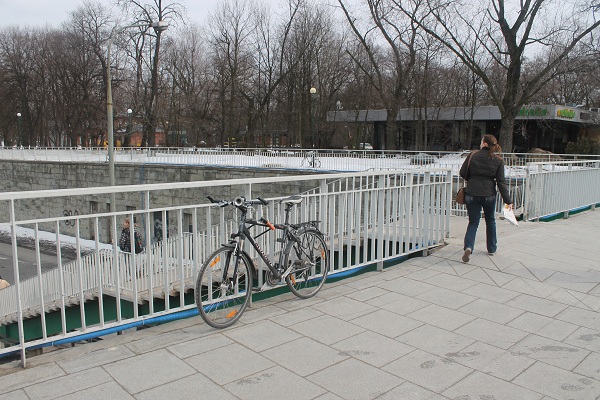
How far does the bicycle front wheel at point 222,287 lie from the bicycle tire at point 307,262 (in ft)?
1.74

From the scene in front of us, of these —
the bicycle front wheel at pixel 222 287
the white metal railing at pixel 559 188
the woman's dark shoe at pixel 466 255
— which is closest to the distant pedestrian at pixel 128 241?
the bicycle front wheel at pixel 222 287

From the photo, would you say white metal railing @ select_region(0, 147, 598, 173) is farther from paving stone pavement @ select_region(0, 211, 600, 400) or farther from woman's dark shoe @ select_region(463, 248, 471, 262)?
paving stone pavement @ select_region(0, 211, 600, 400)

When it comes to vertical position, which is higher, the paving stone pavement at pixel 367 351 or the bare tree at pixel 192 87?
the bare tree at pixel 192 87

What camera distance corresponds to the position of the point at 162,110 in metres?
46.8

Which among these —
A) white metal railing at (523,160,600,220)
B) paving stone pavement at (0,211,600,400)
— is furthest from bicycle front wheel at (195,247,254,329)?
white metal railing at (523,160,600,220)

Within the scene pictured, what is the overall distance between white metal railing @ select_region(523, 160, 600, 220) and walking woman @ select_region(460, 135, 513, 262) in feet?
13.6

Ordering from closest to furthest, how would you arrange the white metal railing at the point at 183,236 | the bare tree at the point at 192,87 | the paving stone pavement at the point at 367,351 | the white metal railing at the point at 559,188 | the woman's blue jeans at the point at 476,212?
1. the paving stone pavement at the point at 367,351
2. the white metal railing at the point at 183,236
3. the woman's blue jeans at the point at 476,212
4. the white metal railing at the point at 559,188
5. the bare tree at the point at 192,87

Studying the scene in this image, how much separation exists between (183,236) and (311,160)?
23161mm

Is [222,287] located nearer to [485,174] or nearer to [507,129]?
[485,174]

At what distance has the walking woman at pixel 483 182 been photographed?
6449 millimetres

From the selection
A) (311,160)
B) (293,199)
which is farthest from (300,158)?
(293,199)

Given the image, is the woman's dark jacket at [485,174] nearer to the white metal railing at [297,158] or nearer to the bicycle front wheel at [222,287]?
the bicycle front wheel at [222,287]

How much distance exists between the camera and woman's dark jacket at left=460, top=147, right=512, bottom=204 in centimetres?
644

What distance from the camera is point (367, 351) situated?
12.1 ft
